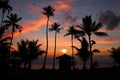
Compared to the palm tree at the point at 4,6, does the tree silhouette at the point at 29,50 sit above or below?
below

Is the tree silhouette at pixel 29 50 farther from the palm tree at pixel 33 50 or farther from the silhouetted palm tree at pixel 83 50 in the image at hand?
the silhouetted palm tree at pixel 83 50

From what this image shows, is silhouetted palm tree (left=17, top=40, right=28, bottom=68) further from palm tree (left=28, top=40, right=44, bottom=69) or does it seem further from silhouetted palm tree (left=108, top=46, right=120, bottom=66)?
silhouetted palm tree (left=108, top=46, right=120, bottom=66)

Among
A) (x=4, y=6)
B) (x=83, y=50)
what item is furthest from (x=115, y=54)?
(x=4, y=6)

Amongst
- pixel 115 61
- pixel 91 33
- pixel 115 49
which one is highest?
pixel 91 33

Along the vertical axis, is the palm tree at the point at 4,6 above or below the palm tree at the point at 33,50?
above

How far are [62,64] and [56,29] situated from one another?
23748mm

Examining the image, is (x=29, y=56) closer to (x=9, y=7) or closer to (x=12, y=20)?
(x=12, y=20)

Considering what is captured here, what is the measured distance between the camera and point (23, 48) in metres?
45.2

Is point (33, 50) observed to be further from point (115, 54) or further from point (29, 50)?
point (115, 54)

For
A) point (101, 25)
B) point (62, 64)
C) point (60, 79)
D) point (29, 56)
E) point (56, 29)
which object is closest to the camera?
point (60, 79)

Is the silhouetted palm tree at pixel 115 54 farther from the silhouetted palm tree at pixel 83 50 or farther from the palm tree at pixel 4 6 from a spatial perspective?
the palm tree at pixel 4 6

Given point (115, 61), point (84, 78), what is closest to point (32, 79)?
point (84, 78)

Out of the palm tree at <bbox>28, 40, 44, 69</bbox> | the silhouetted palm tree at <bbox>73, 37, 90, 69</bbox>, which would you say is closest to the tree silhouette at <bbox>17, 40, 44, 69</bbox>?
the palm tree at <bbox>28, 40, 44, 69</bbox>

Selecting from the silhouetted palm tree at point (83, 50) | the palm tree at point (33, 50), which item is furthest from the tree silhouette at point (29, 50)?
the silhouetted palm tree at point (83, 50)
